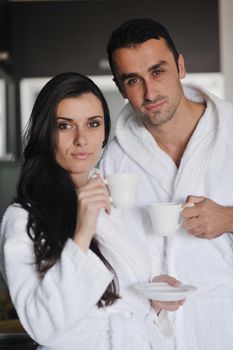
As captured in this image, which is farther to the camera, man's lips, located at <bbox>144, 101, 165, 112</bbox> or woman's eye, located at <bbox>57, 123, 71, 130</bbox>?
man's lips, located at <bbox>144, 101, 165, 112</bbox>

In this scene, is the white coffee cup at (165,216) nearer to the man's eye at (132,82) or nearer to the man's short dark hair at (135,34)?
the man's eye at (132,82)

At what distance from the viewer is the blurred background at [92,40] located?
377 centimetres

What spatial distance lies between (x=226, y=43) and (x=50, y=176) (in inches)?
102

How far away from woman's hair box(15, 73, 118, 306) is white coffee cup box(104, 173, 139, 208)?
108mm

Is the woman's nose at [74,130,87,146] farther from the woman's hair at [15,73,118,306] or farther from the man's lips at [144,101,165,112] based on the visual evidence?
the man's lips at [144,101,165,112]

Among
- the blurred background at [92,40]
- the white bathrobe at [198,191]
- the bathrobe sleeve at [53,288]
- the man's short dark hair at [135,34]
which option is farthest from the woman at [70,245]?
the blurred background at [92,40]

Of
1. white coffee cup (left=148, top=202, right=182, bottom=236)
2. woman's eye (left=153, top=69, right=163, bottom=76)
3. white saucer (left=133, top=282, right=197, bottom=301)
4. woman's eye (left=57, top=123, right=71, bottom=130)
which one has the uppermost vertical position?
woman's eye (left=153, top=69, right=163, bottom=76)

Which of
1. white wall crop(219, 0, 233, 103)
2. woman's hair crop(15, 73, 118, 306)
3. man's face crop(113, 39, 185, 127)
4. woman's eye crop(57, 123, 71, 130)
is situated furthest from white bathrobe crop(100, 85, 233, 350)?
white wall crop(219, 0, 233, 103)

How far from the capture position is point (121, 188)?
1463 millimetres

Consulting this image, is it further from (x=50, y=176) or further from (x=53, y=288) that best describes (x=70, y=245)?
(x=50, y=176)

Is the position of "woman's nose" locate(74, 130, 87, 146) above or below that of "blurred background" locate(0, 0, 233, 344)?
below

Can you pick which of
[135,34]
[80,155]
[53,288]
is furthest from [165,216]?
[135,34]

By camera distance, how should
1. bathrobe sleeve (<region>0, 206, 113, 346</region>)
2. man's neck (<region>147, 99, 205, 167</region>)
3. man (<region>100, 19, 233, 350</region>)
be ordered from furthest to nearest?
man's neck (<region>147, 99, 205, 167</region>), man (<region>100, 19, 233, 350</region>), bathrobe sleeve (<region>0, 206, 113, 346</region>)

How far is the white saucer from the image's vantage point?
1.36 metres
